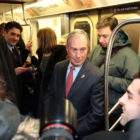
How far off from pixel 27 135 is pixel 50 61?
1.70 meters

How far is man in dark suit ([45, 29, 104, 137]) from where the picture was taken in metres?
Answer: 1.34

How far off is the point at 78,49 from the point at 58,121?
1.01 meters

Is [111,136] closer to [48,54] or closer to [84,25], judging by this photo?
[48,54]

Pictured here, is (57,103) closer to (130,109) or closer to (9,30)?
(130,109)

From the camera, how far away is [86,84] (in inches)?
53.7

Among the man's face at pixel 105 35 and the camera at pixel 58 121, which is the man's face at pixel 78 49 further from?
the camera at pixel 58 121

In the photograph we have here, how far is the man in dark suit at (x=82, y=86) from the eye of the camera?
134cm

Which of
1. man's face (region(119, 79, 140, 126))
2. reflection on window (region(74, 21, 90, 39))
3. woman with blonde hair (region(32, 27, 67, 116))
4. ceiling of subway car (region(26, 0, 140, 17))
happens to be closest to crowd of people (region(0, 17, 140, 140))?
man's face (region(119, 79, 140, 126))

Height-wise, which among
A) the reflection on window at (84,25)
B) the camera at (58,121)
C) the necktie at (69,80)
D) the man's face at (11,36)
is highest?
the reflection on window at (84,25)

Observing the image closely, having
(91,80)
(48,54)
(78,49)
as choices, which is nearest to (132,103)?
(91,80)

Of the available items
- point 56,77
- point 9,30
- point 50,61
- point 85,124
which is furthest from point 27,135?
point 9,30

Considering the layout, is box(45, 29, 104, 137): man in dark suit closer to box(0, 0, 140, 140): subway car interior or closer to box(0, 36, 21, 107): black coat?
box(0, 0, 140, 140): subway car interior

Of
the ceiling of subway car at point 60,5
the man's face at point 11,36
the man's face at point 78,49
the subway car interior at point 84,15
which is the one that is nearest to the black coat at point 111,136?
the subway car interior at point 84,15

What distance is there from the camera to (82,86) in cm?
138
